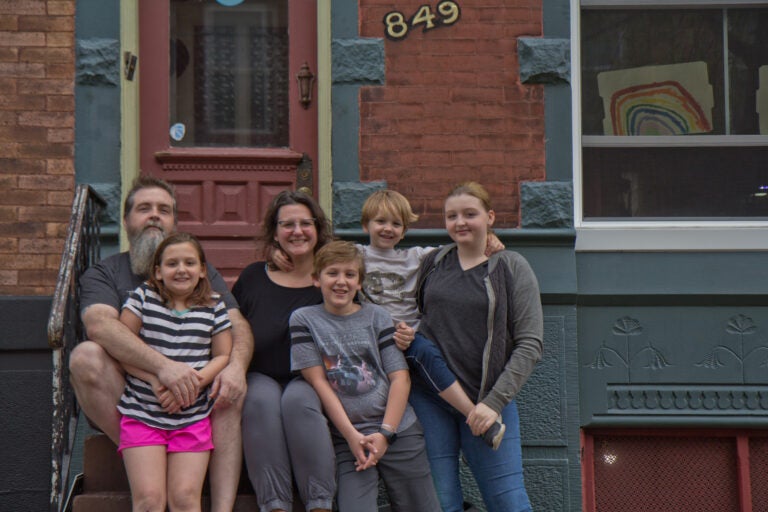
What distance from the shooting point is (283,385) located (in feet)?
13.9

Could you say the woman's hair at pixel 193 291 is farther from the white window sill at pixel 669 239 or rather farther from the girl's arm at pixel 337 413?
the white window sill at pixel 669 239

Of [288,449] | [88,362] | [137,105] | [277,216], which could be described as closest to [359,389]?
→ [288,449]

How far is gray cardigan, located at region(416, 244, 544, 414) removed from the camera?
13.2ft

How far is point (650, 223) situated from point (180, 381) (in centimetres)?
327

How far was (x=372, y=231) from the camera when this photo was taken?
4449 millimetres

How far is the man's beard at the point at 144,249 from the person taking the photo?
4336 mm

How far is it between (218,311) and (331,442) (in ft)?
2.52

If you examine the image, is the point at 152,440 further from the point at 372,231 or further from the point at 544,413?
the point at 544,413

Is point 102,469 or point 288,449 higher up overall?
point 288,449

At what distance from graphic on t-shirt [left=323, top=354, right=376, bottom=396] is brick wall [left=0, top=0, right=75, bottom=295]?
2348mm

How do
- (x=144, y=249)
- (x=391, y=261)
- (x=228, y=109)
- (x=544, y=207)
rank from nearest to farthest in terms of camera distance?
(x=144, y=249) < (x=391, y=261) < (x=544, y=207) < (x=228, y=109)

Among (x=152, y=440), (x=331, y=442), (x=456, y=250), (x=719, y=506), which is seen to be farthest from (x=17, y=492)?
(x=719, y=506)

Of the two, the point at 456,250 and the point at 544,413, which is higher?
the point at 456,250

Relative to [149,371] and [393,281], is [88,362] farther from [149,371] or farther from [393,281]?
[393,281]
